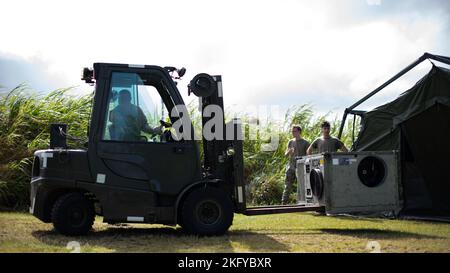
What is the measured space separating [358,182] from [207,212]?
233 cm

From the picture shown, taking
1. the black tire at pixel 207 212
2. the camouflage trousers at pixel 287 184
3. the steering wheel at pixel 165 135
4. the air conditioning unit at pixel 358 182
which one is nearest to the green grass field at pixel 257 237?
the black tire at pixel 207 212

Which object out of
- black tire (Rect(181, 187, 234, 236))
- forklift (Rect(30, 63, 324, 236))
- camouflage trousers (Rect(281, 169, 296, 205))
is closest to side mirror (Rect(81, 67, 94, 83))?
forklift (Rect(30, 63, 324, 236))

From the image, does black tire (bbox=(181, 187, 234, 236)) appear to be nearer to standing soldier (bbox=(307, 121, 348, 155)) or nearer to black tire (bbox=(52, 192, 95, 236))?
black tire (bbox=(52, 192, 95, 236))

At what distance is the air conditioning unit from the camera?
7.91 meters

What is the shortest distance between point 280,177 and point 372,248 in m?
7.66

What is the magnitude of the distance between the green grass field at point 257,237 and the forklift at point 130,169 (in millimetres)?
308

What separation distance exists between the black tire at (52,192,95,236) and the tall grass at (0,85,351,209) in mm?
2720

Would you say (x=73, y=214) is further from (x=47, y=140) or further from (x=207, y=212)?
(x=47, y=140)

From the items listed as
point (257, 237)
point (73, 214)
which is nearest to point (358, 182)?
point (257, 237)

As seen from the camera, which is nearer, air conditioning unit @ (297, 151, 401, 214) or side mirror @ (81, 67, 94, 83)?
side mirror @ (81, 67, 94, 83)

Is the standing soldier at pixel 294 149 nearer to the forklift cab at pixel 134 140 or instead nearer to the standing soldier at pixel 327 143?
the standing soldier at pixel 327 143

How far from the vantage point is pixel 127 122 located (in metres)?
7.04
